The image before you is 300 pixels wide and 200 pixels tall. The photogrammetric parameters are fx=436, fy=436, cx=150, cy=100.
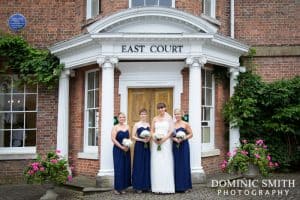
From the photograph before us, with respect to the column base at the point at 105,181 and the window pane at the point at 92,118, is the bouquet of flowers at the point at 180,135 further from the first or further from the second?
the window pane at the point at 92,118

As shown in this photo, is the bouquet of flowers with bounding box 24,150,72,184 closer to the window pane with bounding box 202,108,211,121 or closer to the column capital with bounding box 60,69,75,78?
the column capital with bounding box 60,69,75,78

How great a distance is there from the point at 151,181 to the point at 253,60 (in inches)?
211

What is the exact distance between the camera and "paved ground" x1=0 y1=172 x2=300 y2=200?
9232 mm

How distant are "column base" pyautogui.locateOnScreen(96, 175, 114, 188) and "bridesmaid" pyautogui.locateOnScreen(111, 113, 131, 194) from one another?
62cm

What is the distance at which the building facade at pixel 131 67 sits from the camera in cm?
1051

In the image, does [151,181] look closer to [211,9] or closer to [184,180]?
[184,180]

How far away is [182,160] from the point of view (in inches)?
378

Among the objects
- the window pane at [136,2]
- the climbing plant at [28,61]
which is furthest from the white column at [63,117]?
the window pane at [136,2]

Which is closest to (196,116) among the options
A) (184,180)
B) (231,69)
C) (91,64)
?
(184,180)

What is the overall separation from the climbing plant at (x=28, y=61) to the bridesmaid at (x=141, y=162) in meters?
3.64

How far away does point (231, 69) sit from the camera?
40.2ft

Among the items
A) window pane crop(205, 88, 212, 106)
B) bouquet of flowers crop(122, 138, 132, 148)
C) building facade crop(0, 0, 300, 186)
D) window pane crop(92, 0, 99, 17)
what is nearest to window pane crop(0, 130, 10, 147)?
building facade crop(0, 0, 300, 186)

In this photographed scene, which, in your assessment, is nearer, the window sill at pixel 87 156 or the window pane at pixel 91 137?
the window sill at pixel 87 156

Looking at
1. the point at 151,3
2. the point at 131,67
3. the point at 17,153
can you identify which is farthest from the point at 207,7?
the point at 17,153
